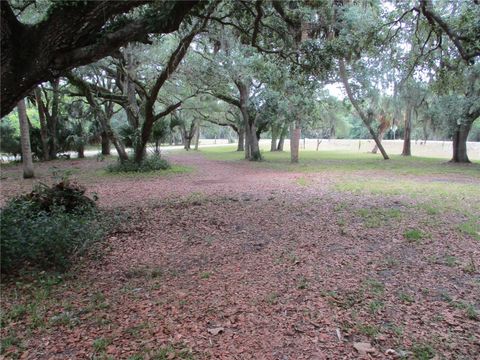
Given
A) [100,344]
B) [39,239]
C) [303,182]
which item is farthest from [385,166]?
[100,344]

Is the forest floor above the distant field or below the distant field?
below

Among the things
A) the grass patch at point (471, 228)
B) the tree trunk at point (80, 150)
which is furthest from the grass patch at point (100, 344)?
the tree trunk at point (80, 150)

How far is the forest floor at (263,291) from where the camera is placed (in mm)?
2420

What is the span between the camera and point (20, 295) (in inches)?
122

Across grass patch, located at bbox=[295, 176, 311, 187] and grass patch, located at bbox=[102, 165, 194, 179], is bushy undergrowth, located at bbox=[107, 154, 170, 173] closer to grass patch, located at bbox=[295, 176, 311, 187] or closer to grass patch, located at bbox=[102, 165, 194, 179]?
grass patch, located at bbox=[102, 165, 194, 179]

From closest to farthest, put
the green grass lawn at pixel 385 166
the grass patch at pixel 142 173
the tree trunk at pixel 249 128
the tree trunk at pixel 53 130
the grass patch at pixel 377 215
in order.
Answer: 1. the grass patch at pixel 377 215
2. the grass patch at pixel 142 173
3. the green grass lawn at pixel 385 166
4. the tree trunk at pixel 249 128
5. the tree trunk at pixel 53 130

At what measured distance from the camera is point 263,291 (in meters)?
3.23

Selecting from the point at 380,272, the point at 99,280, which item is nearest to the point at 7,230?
the point at 99,280

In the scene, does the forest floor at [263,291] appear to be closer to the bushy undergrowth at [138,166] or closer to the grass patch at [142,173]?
the grass patch at [142,173]

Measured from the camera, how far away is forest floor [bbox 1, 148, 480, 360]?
242 cm

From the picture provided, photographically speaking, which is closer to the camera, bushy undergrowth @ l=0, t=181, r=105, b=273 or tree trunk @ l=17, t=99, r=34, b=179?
bushy undergrowth @ l=0, t=181, r=105, b=273

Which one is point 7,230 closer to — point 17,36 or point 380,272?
point 17,36

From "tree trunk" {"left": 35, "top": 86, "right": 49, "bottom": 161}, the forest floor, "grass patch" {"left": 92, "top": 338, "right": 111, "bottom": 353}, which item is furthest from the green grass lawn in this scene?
"grass patch" {"left": 92, "top": 338, "right": 111, "bottom": 353}

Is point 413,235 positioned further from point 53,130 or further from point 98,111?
point 53,130
